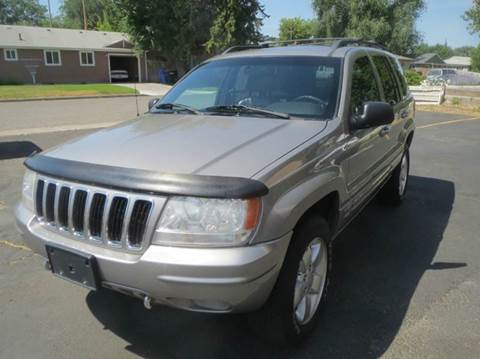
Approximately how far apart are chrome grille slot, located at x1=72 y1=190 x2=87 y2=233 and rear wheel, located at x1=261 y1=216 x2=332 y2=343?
3.74ft

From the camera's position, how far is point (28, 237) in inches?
106

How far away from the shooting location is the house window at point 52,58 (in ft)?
123

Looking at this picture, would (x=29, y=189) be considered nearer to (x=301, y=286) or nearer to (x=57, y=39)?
(x=301, y=286)

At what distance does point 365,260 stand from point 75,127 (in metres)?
10.3

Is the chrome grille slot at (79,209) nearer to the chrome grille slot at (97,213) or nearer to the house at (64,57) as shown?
the chrome grille slot at (97,213)

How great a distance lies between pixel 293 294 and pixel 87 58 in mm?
40977

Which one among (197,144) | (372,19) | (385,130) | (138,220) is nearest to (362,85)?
(385,130)

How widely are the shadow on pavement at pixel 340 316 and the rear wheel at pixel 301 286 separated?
16cm

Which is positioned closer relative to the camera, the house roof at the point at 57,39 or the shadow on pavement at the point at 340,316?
the shadow on pavement at the point at 340,316

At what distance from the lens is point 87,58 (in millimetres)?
39375

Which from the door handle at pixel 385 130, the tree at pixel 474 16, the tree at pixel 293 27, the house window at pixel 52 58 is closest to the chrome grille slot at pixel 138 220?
the door handle at pixel 385 130

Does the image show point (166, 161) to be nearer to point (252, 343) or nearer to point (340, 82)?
point (252, 343)

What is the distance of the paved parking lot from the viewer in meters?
2.79

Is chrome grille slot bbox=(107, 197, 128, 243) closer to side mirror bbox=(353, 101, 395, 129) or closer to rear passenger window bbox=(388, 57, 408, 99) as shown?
side mirror bbox=(353, 101, 395, 129)
